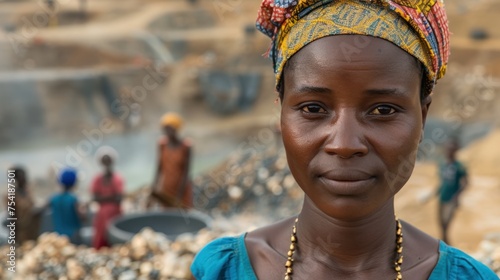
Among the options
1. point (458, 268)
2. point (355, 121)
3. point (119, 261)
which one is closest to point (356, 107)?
point (355, 121)

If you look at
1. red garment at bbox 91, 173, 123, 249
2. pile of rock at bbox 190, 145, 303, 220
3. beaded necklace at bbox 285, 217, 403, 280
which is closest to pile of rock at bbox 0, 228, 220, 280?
red garment at bbox 91, 173, 123, 249

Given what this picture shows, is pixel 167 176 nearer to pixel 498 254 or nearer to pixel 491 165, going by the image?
pixel 498 254

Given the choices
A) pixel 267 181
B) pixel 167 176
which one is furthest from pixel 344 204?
pixel 267 181

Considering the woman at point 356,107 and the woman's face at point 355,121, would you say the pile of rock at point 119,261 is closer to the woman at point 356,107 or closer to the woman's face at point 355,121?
the woman at point 356,107

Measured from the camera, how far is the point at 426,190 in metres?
10.3

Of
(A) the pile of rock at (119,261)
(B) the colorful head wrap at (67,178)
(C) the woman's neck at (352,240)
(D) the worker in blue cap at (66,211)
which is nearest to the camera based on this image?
(C) the woman's neck at (352,240)

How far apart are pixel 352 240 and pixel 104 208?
485 cm

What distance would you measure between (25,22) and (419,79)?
23390mm

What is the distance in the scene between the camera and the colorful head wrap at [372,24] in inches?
44.6

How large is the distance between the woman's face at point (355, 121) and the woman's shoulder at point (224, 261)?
11.4 inches

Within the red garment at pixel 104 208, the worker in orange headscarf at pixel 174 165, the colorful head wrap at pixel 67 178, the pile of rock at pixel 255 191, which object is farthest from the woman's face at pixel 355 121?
the pile of rock at pixel 255 191

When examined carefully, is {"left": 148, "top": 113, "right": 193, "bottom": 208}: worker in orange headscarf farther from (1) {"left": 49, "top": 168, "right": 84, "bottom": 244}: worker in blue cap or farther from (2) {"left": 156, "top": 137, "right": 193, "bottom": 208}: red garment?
(1) {"left": 49, "top": 168, "right": 84, "bottom": 244}: worker in blue cap

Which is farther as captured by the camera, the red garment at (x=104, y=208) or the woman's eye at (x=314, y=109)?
the red garment at (x=104, y=208)

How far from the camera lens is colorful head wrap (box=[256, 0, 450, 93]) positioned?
1.13 m
